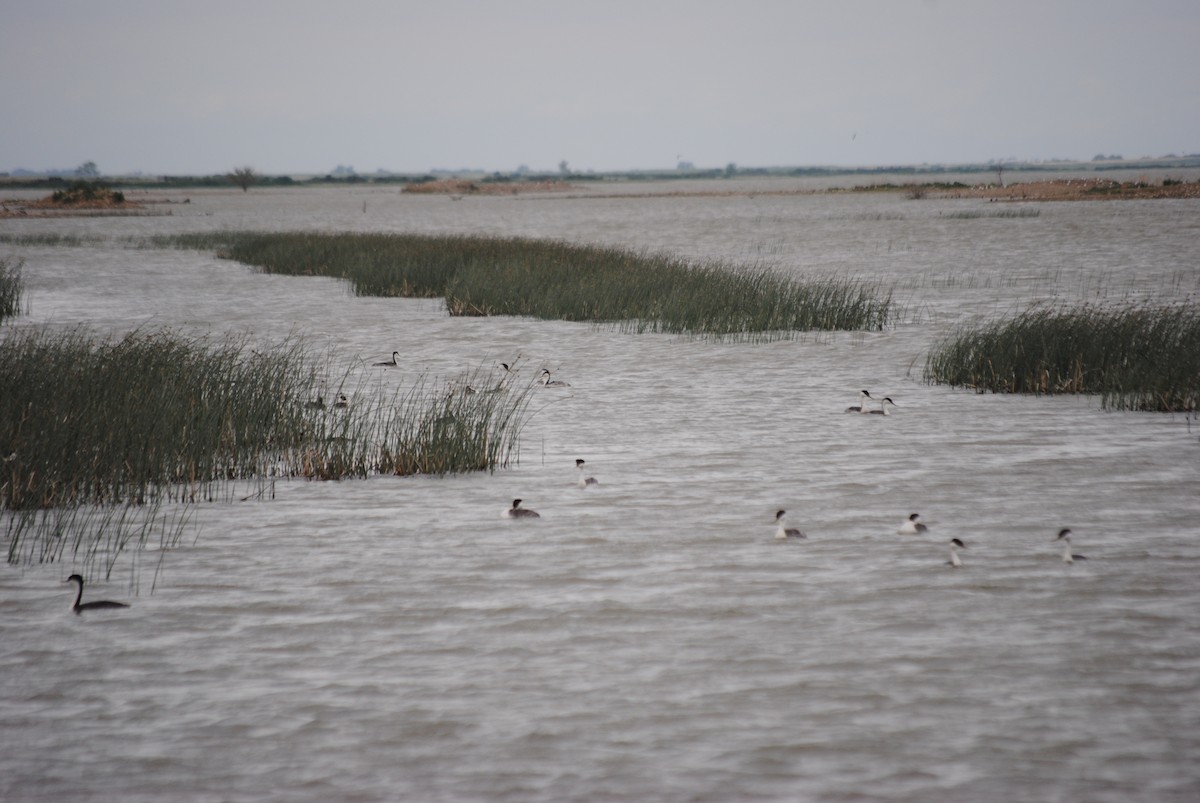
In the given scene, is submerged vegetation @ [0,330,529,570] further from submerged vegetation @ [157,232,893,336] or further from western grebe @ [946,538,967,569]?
submerged vegetation @ [157,232,893,336]

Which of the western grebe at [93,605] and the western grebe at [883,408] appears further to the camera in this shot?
the western grebe at [883,408]

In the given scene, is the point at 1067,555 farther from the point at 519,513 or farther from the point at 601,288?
the point at 601,288

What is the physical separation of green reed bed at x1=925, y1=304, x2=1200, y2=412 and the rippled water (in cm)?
82

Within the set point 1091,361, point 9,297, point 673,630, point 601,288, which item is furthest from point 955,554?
point 9,297

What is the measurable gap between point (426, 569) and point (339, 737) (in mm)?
2629

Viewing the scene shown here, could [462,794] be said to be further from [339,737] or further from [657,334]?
[657,334]

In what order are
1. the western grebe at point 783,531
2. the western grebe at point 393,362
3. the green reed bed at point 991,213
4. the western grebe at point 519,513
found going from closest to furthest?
1. the western grebe at point 783,531
2. the western grebe at point 519,513
3. the western grebe at point 393,362
4. the green reed bed at point 991,213

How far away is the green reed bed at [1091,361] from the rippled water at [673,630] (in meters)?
0.82

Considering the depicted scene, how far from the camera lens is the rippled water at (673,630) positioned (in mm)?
4777

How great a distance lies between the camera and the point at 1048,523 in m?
8.59

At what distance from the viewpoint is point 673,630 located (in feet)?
20.8

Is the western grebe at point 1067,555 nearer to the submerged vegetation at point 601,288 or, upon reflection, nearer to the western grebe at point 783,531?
the western grebe at point 783,531

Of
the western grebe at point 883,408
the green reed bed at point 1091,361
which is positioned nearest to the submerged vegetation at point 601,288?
the green reed bed at point 1091,361

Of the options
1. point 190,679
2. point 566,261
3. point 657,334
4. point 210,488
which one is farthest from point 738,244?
point 190,679
